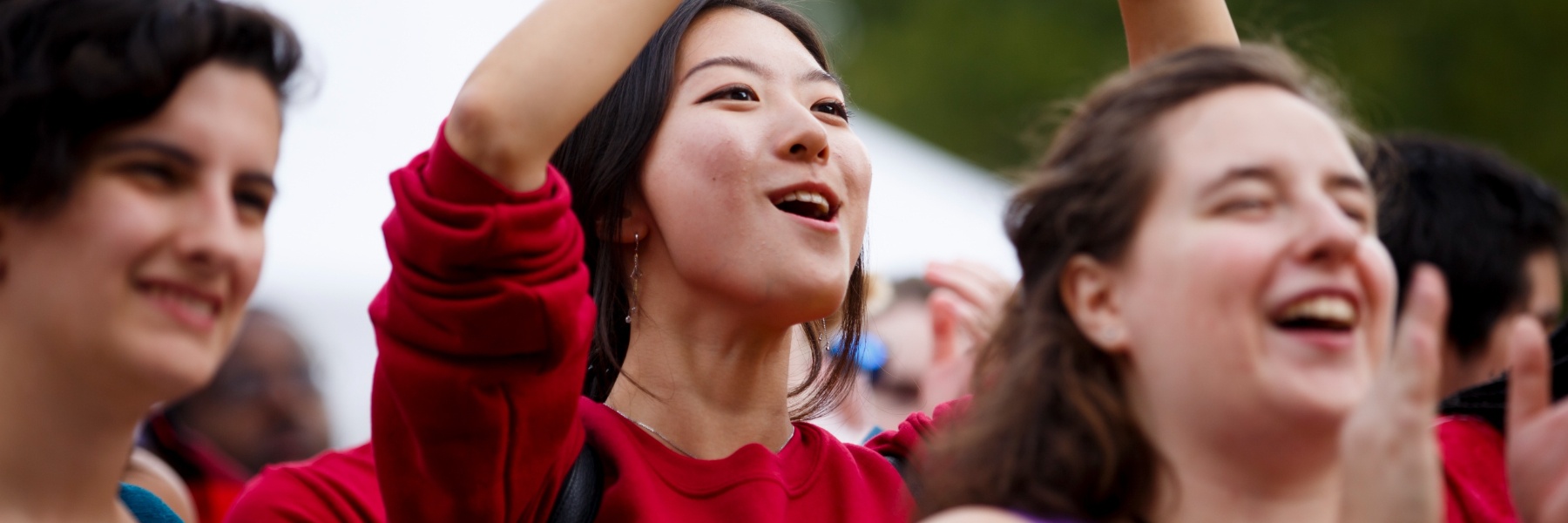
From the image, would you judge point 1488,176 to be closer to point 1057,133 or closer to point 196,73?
point 1057,133

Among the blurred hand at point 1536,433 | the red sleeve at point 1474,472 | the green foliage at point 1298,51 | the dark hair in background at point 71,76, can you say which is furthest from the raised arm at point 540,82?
the green foliage at point 1298,51

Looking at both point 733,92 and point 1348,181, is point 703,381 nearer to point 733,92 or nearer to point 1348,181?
point 733,92

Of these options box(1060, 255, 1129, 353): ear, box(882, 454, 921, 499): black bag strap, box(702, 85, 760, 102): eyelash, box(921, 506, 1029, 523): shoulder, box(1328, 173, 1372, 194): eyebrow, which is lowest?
box(882, 454, 921, 499): black bag strap

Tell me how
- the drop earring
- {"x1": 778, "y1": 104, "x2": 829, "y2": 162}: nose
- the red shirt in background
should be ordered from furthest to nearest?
the red shirt in background → the drop earring → {"x1": 778, "y1": 104, "x2": 829, "y2": 162}: nose

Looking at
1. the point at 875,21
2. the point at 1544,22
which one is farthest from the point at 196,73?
the point at 875,21

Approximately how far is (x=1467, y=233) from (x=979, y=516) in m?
2.28

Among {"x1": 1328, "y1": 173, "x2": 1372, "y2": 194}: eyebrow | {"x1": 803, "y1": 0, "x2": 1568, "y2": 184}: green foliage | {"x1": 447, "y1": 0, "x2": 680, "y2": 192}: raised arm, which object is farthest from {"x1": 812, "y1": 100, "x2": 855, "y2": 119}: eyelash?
{"x1": 803, "y1": 0, "x2": 1568, "y2": 184}: green foliage

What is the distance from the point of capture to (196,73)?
6.30 feet

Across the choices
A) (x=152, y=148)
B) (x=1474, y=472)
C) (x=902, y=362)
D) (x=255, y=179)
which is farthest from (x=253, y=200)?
(x=902, y=362)

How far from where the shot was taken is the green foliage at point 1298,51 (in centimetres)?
1185

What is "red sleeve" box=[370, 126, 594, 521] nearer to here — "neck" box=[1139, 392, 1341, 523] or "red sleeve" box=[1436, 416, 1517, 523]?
"neck" box=[1139, 392, 1341, 523]

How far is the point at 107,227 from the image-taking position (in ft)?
5.84

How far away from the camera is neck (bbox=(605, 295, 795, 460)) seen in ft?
8.05

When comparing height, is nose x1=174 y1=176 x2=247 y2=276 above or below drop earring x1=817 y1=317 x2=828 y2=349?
above
